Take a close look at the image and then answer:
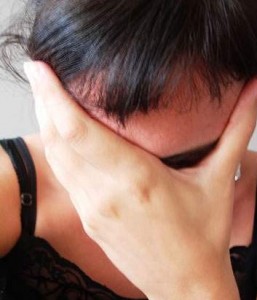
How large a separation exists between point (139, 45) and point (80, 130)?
129 millimetres

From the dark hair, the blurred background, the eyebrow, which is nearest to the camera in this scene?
the dark hair

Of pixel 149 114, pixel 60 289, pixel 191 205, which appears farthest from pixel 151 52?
pixel 60 289

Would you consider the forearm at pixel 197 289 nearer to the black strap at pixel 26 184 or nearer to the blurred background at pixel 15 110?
the black strap at pixel 26 184

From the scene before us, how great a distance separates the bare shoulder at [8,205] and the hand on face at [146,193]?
0.50 ft

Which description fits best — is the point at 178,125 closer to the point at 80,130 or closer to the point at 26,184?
the point at 80,130

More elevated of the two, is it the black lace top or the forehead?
the forehead

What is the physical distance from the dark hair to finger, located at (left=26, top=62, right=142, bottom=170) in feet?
0.04

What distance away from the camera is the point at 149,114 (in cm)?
61

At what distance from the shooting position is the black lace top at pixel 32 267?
0.81 meters

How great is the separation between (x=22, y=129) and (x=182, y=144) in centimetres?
69

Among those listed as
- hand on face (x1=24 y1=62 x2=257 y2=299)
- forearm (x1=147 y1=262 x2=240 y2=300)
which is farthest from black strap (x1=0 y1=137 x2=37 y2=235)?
forearm (x1=147 y1=262 x2=240 y2=300)

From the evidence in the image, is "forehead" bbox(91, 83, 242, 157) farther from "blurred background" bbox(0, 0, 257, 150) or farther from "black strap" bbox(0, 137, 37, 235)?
"blurred background" bbox(0, 0, 257, 150)

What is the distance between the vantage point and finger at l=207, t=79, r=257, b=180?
2.28ft

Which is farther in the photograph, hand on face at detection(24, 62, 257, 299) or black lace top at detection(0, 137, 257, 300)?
black lace top at detection(0, 137, 257, 300)
